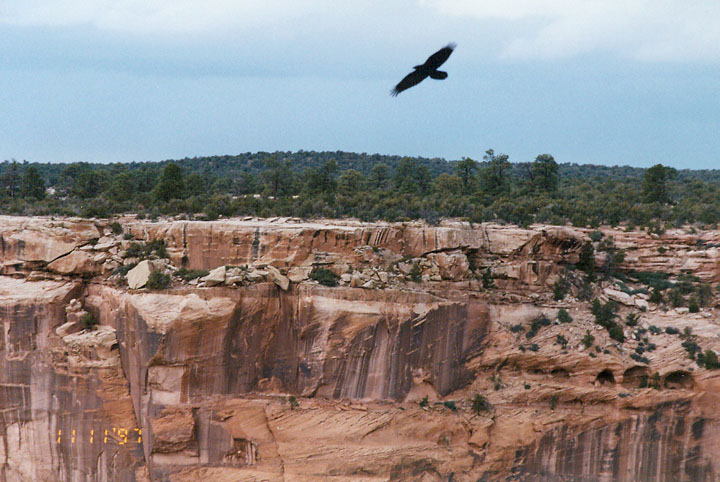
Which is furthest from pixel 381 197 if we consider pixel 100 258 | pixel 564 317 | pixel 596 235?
pixel 100 258

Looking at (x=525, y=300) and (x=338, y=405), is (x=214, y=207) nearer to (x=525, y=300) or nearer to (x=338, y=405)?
(x=338, y=405)

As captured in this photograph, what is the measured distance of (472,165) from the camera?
35688 mm

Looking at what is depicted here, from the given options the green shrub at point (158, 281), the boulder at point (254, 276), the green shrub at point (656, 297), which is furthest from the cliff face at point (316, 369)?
the green shrub at point (656, 297)

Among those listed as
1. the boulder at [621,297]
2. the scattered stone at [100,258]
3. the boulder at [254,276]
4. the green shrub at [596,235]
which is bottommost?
the boulder at [621,297]

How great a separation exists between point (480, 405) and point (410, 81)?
11.5 m

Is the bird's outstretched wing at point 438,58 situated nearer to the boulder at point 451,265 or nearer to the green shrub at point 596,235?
the boulder at point 451,265

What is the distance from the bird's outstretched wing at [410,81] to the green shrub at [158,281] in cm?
960

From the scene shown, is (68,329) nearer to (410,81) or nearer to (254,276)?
(254,276)

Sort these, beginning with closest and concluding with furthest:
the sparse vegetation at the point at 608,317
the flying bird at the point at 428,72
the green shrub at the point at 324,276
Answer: the flying bird at the point at 428,72 → the green shrub at the point at 324,276 → the sparse vegetation at the point at 608,317

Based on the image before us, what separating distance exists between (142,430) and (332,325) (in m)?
6.96

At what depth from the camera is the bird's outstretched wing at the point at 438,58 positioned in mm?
13875

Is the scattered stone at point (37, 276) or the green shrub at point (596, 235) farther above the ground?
the green shrub at point (596, 235)

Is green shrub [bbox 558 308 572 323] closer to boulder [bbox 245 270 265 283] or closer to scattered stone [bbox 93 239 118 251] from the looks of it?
boulder [bbox 245 270 265 283]

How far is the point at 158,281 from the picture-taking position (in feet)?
60.5
